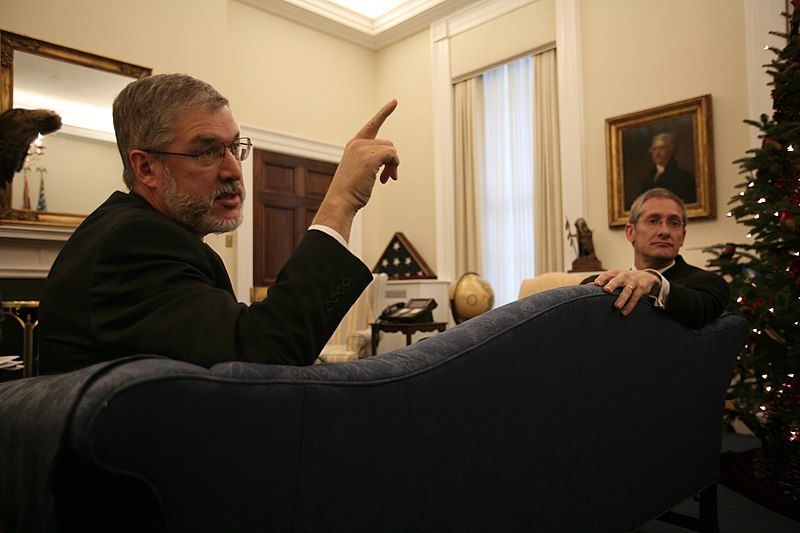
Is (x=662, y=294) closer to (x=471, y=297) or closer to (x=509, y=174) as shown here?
(x=471, y=297)

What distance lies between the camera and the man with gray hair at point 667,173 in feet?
16.5

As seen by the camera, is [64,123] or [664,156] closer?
[64,123]

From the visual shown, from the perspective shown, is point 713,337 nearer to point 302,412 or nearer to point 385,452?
point 385,452

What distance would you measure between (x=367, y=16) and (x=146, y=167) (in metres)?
7.00

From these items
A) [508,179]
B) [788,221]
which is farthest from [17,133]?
[788,221]

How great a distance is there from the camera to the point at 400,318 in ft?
18.2

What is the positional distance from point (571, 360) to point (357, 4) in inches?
281

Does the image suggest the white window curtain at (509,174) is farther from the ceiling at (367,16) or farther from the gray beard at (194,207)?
the gray beard at (194,207)

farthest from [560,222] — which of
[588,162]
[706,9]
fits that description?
[706,9]

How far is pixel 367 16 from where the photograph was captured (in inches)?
299

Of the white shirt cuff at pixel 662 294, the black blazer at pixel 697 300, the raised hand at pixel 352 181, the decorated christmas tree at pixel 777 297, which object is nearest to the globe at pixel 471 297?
the decorated christmas tree at pixel 777 297

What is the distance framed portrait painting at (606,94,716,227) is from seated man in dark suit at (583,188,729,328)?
2.39m

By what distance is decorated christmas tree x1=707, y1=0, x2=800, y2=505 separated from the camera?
9.08 feet

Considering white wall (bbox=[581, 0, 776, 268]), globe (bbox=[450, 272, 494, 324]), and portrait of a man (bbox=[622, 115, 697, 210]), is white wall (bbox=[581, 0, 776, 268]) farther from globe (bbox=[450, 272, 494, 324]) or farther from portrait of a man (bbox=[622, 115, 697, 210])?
globe (bbox=[450, 272, 494, 324])
